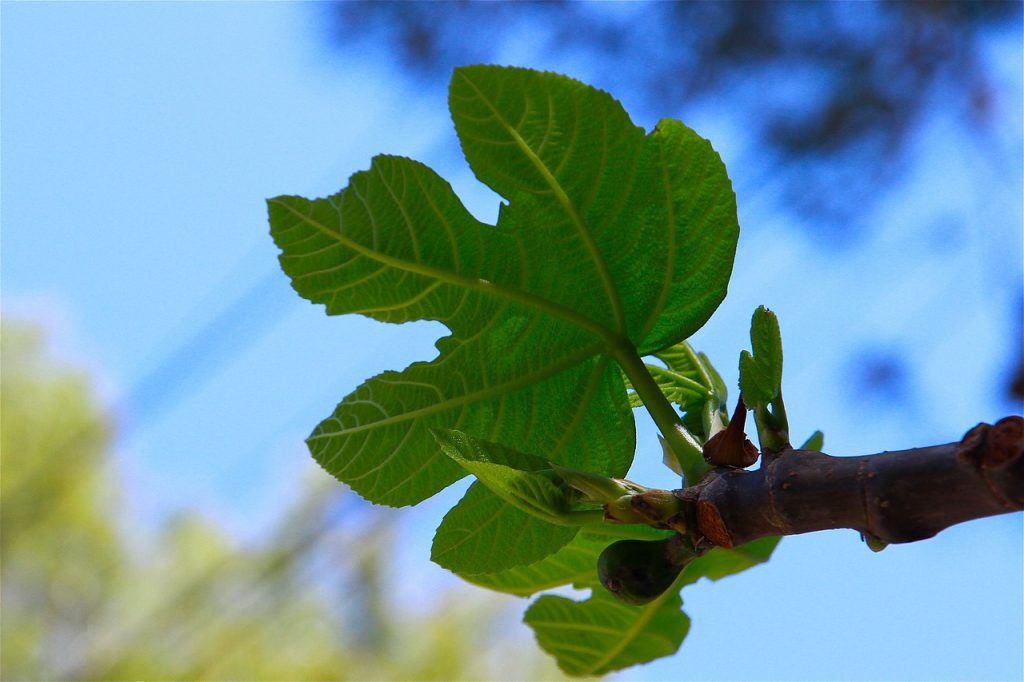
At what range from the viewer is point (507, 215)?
496 millimetres

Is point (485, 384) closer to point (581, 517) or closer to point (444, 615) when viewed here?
point (581, 517)

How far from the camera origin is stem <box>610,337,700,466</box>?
1.52 ft

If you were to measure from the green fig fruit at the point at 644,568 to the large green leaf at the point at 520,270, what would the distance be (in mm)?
63

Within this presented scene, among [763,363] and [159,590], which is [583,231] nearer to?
[763,363]

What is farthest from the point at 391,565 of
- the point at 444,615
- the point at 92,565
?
the point at 92,565

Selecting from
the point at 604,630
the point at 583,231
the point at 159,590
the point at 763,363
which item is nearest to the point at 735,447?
the point at 763,363

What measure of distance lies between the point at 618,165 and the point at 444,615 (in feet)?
15.1

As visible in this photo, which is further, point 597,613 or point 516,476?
point 597,613

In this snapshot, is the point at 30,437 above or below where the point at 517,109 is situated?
above

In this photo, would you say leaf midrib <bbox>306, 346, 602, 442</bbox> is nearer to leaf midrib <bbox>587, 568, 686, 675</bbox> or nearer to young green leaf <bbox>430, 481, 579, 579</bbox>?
young green leaf <bbox>430, 481, 579, 579</bbox>

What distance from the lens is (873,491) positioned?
1.13 ft

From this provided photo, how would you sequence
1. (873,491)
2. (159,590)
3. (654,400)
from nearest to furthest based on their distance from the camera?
1. (873,491)
2. (654,400)
3. (159,590)

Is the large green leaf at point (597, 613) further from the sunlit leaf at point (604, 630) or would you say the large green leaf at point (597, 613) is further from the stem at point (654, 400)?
the stem at point (654, 400)

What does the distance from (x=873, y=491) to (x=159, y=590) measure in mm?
A: 5133
